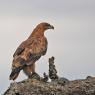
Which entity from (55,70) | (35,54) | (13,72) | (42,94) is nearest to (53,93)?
(42,94)

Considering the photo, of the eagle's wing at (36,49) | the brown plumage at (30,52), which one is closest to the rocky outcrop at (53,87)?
the brown plumage at (30,52)

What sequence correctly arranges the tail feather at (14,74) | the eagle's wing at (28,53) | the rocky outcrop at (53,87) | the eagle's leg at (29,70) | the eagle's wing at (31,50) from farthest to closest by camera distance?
1. the eagle's wing at (31,50)
2. the eagle's leg at (29,70)
3. the eagle's wing at (28,53)
4. the tail feather at (14,74)
5. the rocky outcrop at (53,87)

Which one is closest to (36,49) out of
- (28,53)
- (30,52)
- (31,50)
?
(31,50)

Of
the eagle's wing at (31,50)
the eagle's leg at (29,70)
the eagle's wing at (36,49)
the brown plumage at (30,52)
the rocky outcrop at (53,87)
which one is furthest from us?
the eagle's wing at (36,49)

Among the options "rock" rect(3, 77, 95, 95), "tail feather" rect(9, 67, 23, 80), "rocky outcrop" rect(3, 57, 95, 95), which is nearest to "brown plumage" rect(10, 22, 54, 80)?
"tail feather" rect(9, 67, 23, 80)

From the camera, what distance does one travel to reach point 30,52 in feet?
74.0

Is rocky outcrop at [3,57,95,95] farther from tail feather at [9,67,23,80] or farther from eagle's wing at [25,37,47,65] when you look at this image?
eagle's wing at [25,37,47,65]

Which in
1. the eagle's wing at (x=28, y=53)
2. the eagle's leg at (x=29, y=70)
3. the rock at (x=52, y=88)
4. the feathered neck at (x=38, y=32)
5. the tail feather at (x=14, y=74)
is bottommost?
the rock at (x=52, y=88)

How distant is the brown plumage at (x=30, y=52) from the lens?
21281mm

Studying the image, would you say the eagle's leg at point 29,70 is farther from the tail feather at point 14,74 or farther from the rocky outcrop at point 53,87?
the rocky outcrop at point 53,87

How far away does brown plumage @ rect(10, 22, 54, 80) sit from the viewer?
21.3 metres

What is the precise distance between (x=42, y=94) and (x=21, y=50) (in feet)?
20.7

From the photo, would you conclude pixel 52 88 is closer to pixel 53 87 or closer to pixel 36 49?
pixel 53 87

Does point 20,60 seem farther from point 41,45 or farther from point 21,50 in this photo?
point 41,45
